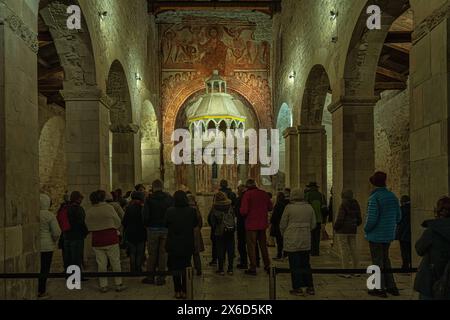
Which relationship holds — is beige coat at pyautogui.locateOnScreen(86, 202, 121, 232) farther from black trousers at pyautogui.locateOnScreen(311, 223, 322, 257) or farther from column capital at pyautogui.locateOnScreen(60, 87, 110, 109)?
black trousers at pyautogui.locateOnScreen(311, 223, 322, 257)

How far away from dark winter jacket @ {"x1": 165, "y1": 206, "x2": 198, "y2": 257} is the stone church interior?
23 mm

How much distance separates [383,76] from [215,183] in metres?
6.78

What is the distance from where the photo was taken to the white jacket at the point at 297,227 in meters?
5.57

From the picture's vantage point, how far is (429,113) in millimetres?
4836

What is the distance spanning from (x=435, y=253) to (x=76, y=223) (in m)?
4.62

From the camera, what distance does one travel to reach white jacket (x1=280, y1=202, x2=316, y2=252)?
5.57 m

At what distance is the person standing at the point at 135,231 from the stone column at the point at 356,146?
4074 mm

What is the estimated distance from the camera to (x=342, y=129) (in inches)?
351

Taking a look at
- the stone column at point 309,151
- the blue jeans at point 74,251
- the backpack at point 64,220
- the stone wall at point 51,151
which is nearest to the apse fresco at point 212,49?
the stone wall at point 51,151

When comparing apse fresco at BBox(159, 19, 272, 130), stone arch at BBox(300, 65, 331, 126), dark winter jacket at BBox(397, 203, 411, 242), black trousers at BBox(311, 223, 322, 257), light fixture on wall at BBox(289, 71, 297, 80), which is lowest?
black trousers at BBox(311, 223, 322, 257)

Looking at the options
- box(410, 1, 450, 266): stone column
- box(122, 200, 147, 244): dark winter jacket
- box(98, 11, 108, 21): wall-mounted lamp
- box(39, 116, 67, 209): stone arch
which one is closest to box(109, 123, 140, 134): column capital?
box(98, 11, 108, 21): wall-mounted lamp

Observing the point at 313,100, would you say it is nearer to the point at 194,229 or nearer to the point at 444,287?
the point at 194,229

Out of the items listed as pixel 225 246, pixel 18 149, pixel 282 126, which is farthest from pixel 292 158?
pixel 18 149

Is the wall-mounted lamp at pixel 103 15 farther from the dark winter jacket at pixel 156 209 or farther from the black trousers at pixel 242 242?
the black trousers at pixel 242 242
